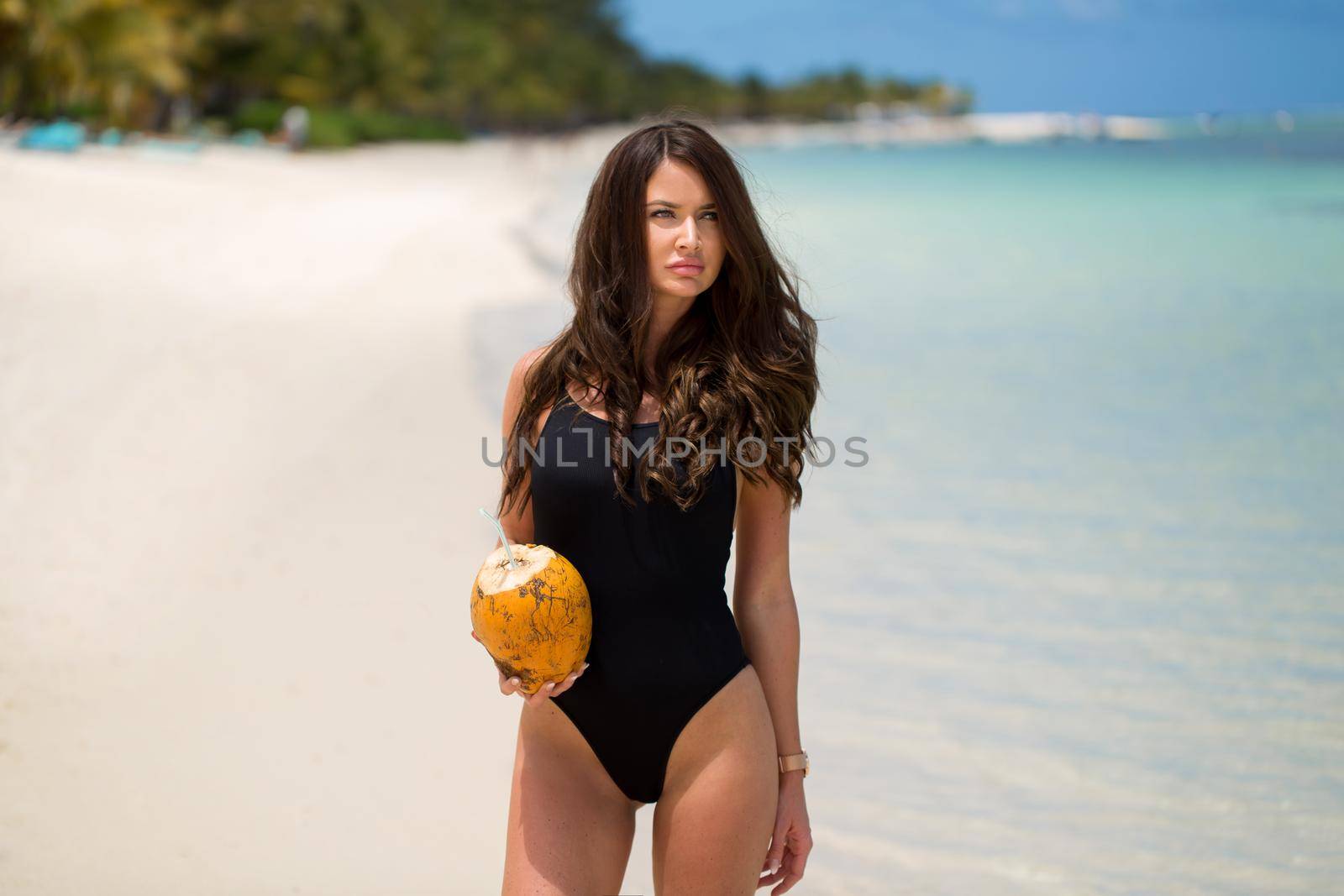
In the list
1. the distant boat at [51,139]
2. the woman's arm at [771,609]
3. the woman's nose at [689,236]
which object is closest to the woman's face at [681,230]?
the woman's nose at [689,236]

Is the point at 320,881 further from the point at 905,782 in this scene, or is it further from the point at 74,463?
the point at 74,463

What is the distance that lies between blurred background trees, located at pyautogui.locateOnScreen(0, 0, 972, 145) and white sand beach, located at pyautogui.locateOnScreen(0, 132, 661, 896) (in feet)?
26.4

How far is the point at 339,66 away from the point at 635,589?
56258 millimetres

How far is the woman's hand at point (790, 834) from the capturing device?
2.05 metres

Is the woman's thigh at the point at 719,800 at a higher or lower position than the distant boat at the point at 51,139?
lower

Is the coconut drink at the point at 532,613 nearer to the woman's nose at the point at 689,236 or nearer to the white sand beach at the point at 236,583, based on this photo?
the woman's nose at the point at 689,236

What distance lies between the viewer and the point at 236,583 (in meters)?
5.08

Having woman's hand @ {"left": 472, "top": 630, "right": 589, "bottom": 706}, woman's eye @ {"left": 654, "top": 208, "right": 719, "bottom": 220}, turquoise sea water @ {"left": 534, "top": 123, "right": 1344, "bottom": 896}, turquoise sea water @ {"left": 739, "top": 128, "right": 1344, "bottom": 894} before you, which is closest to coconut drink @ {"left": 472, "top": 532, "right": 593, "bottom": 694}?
woman's hand @ {"left": 472, "top": 630, "right": 589, "bottom": 706}

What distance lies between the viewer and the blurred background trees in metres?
23.6

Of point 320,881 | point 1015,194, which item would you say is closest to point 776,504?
point 320,881

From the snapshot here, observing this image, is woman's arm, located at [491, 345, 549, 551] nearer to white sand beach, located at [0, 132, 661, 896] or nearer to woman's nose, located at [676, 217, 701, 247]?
woman's nose, located at [676, 217, 701, 247]

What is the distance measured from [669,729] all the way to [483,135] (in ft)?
283

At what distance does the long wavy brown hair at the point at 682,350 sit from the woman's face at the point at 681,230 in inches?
0.6

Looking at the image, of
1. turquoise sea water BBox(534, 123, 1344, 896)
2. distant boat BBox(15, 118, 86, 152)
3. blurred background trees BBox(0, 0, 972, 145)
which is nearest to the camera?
turquoise sea water BBox(534, 123, 1344, 896)
